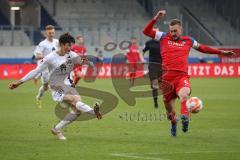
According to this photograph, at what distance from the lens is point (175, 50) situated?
15.4 m

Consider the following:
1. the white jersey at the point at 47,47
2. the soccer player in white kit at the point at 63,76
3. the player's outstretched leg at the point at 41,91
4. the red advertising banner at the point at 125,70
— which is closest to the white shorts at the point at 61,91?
the soccer player in white kit at the point at 63,76

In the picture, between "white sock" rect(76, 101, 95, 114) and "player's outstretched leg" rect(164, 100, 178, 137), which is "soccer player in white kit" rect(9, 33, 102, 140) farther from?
"player's outstretched leg" rect(164, 100, 178, 137)

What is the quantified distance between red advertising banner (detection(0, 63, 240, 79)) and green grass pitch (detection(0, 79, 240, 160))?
2073 centimetres

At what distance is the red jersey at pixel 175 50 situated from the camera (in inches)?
602

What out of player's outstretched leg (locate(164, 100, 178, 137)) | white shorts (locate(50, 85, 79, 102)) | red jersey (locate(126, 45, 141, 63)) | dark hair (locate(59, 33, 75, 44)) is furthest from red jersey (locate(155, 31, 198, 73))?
red jersey (locate(126, 45, 141, 63))

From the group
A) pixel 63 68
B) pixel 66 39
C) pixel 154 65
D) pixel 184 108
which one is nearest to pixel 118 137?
pixel 184 108

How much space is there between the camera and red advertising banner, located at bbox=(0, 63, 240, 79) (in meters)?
44.0

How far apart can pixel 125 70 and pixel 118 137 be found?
99.8 ft

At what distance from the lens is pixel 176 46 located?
Answer: 15.4 m

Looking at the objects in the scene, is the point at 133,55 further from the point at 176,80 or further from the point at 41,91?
the point at 176,80

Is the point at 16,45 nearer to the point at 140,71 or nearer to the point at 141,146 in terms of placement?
the point at 140,71

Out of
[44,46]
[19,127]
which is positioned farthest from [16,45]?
[19,127]

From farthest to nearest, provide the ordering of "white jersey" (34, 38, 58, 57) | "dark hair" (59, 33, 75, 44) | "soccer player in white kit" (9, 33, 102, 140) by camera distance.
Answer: "white jersey" (34, 38, 58, 57) → "soccer player in white kit" (9, 33, 102, 140) → "dark hair" (59, 33, 75, 44)

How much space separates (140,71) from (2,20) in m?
12.4
